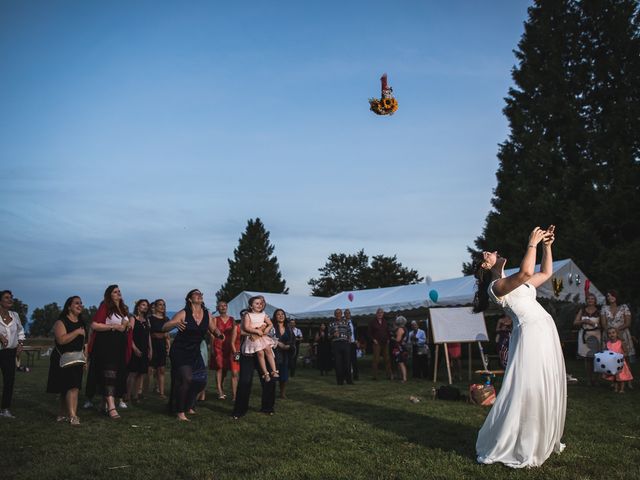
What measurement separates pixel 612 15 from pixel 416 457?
32.2 metres

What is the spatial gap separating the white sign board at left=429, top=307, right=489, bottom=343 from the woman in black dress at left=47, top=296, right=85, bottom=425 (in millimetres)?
9135

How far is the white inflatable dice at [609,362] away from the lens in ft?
33.9

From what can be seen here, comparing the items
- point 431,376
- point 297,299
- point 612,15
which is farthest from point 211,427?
point 612,15

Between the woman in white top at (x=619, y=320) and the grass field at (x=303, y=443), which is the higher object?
the woman in white top at (x=619, y=320)

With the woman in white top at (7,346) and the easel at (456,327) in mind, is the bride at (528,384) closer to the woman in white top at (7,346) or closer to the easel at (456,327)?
the woman in white top at (7,346)

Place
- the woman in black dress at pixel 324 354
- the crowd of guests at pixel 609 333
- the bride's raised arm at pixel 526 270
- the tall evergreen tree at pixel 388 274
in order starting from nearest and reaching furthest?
the bride's raised arm at pixel 526 270 < the crowd of guests at pixel 609 333 < the woman in black dress at pixel 324 354 < the tall evergreen tree at pixel 388 274

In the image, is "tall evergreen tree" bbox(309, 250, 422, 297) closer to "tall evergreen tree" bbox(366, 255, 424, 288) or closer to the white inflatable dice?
"tall evergreen tree" bbox(366, 255, 424, 288)

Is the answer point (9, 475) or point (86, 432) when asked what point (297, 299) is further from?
point (9, 475)

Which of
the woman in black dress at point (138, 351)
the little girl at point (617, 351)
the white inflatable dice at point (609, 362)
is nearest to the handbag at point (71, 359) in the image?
the woman in black dress at point (138, 351)

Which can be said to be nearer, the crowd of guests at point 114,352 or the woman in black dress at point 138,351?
the crowd of guests at point 114,352

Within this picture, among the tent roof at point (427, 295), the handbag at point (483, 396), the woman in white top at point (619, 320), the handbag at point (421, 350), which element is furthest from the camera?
the tent roof at point (427, 295)

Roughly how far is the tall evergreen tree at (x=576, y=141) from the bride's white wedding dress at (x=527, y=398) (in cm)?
2296

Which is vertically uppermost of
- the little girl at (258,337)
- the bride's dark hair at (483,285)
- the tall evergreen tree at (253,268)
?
the tall evergreen tree at (253,268)

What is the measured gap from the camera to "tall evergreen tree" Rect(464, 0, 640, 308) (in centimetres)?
2667
